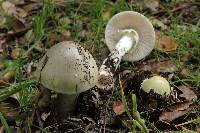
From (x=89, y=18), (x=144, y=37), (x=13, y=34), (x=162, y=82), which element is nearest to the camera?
(x=162, y=82)

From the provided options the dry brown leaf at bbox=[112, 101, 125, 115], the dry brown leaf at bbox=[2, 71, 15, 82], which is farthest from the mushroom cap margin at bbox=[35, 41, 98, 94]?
the dry brown leaf at bbox=[2, 71, 15, 82]

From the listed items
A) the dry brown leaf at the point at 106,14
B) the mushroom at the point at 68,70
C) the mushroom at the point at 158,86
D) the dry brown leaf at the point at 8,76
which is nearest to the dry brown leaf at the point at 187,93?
the mushroom at the point at 158,86

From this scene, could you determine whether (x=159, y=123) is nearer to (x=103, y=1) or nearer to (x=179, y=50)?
(x=179, y=50)

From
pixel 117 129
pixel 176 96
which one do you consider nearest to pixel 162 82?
pixel 176 96

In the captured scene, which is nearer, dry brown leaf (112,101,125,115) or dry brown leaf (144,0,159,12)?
dry brown leaf (112,101,125,115)

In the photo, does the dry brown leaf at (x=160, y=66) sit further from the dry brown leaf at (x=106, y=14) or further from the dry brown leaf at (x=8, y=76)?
the dry brown leaf at (x=8, y=76)

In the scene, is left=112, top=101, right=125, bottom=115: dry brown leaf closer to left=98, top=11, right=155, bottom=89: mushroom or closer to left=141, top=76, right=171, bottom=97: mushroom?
left=141, top=76, right=171, bottom=97: mushroom
